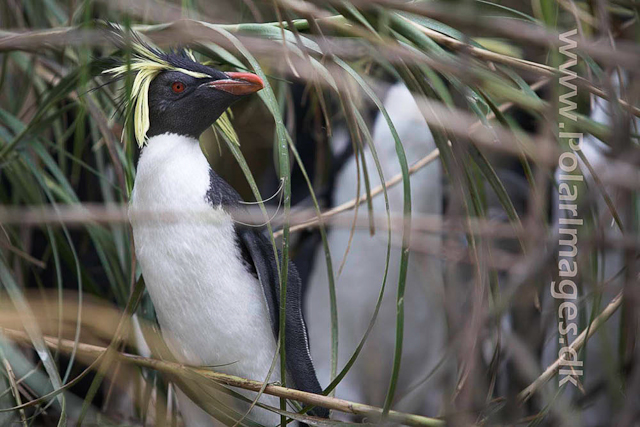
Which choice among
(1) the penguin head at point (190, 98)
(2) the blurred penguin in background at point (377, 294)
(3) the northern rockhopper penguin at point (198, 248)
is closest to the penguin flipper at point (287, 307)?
(3) the northern rockhopper penguin at point (198, 248)

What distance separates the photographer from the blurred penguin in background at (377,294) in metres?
1.24

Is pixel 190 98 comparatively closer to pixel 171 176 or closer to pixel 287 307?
pixel 171 176

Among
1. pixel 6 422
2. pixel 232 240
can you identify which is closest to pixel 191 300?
pixel 232 240

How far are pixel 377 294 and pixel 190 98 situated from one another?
2.42ft

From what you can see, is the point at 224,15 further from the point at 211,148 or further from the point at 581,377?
the point at 581,377

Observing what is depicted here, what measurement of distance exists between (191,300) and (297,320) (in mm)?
104

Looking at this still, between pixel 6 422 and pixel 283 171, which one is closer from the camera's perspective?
pixel 283 171

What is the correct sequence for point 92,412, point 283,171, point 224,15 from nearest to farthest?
1. point 283,171
2. point 92,412
3. point 224,15

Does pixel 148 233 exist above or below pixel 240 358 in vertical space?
above

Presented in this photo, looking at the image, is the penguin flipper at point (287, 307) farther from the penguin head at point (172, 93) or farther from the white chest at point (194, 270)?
the penguin head at point (172, 93)

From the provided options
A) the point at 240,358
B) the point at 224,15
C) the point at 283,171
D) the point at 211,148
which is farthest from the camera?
the point at 224,15

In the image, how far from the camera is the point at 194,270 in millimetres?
604

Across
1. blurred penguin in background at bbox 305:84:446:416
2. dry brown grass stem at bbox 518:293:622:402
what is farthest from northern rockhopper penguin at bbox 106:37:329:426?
blurred penguin in background at bbox 305:84:446:416

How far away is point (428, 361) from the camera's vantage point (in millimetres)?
1340
